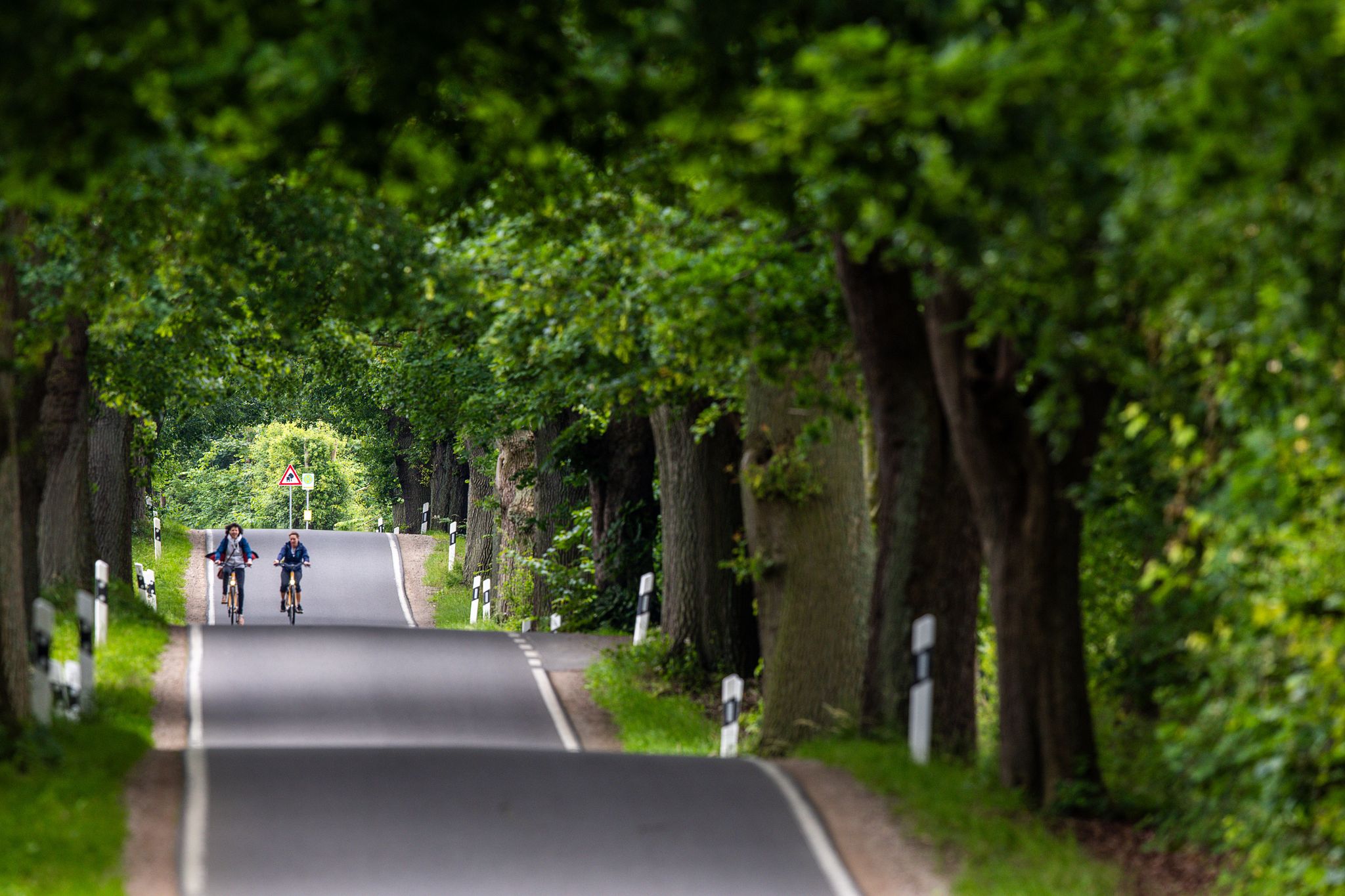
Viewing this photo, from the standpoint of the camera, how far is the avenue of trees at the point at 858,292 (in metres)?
5.78

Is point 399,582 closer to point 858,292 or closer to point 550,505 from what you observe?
point 550,505

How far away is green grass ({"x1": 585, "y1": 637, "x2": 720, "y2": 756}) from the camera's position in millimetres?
17203

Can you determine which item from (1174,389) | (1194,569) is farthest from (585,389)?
(1174,389)

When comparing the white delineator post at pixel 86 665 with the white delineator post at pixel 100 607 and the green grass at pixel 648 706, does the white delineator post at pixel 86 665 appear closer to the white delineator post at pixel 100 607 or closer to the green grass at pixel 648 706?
the green grass at pixel 648 706

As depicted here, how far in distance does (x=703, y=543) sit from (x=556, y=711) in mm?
3513

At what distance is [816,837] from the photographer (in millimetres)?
10172

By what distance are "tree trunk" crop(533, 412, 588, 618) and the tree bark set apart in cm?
633

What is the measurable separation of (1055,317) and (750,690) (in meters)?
13.4

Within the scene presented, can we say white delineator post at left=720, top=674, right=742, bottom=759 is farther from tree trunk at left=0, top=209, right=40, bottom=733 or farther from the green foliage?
the green foliage

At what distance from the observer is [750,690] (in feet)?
67.4

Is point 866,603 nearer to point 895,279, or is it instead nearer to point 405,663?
point 895,279

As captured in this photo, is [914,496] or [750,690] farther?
[750,690]

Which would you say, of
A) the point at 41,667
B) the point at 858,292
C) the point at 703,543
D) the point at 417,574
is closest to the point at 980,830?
the point at 858,292

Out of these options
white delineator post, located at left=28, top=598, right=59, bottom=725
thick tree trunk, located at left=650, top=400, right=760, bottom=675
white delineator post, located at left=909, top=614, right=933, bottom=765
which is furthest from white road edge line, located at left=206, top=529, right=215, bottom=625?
white delineator post, located at left=909, top=614, right=933, bottom=765
